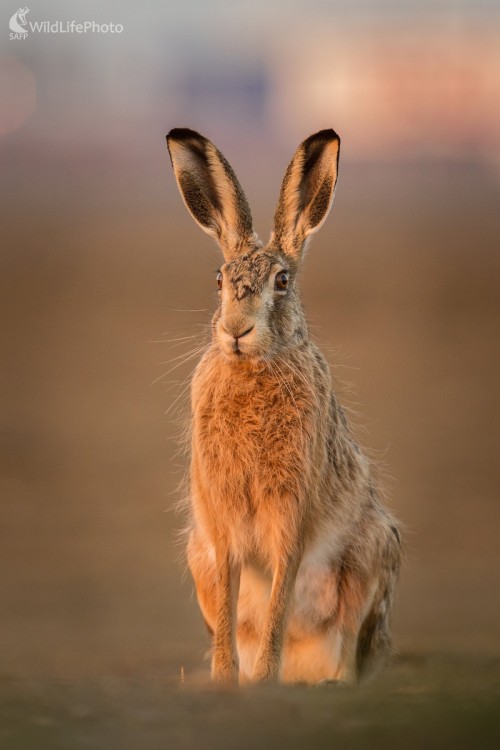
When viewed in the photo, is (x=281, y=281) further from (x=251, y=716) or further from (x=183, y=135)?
(x=251, y=716)

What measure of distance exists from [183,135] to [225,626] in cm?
238

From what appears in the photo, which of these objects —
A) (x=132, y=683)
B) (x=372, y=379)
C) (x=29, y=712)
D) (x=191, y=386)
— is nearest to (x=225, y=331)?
(x=191, y=386)

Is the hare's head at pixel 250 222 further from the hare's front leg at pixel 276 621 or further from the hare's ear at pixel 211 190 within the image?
the hare's front leg at pixel 276 621

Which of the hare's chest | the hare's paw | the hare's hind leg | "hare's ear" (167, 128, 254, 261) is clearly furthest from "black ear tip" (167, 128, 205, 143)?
the hare's paw

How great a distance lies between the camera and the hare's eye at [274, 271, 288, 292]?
21.1ft

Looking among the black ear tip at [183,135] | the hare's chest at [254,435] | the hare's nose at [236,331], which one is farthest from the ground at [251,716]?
the black ear tip at [183,135]

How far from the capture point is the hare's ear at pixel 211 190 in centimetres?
669

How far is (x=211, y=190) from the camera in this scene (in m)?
6.81

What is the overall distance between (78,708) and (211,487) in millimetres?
1688

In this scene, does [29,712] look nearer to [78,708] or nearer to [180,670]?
[78,708]

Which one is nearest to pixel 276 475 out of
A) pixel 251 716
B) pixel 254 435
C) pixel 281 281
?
pixel 254 435

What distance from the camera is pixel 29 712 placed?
4.89 meters

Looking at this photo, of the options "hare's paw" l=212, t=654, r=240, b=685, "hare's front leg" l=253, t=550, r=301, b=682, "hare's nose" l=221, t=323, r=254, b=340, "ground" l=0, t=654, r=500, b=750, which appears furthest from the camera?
"hare's paw" l=212, t=654, r=240, b=685

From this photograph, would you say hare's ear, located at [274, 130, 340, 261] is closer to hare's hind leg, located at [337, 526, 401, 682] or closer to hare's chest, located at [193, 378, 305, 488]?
hare's chest, located at [193, 378, 305, 488]
